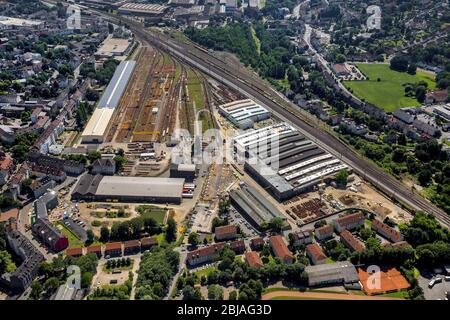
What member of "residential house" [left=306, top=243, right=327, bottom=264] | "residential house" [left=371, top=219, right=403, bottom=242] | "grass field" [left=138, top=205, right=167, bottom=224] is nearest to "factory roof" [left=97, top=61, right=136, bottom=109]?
"grass field" [left=138, top=205, right=167, bottom=224]

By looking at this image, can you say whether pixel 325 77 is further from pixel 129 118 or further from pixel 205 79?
pixel 129 118

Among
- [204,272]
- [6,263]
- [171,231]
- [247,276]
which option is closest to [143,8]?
[171,231]

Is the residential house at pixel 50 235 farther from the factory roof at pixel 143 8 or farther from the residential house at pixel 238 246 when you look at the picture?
the factory roof at pixel 143 8

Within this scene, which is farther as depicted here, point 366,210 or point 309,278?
point 366,210

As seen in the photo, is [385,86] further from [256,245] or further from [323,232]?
[256,245]

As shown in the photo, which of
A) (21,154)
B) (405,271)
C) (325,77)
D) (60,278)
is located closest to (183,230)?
(60,278)
